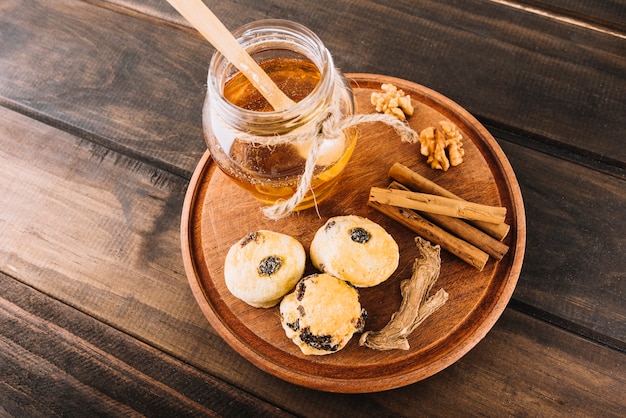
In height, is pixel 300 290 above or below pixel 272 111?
below

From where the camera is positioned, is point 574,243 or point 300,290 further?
point 574,243

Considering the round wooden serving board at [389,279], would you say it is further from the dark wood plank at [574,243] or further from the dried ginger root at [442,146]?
the dark wood plank at [574,243]

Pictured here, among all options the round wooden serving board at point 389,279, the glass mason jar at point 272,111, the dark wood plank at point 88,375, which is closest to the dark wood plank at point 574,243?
the round wooden serving board at point 389,279

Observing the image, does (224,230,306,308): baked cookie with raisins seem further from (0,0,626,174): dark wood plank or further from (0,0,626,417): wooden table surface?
(0,0,626,174): dark wood plank

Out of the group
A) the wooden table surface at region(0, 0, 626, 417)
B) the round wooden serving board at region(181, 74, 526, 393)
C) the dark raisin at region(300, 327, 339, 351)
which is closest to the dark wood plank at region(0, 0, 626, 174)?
the wooden table surface at region(0, 0, 626, 417)

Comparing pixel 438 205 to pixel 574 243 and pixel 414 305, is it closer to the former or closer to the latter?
pixel 414 305

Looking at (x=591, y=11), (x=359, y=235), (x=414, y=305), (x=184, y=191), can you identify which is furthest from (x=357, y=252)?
(x=591, y=11)

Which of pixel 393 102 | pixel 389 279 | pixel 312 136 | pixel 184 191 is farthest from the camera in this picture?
pixel 184 191

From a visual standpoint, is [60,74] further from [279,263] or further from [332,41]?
[279,263]
